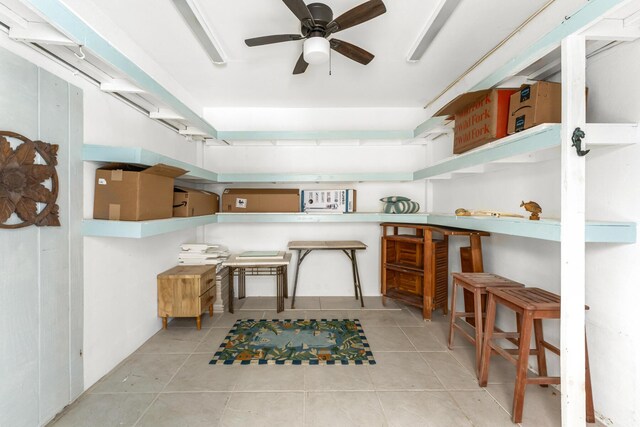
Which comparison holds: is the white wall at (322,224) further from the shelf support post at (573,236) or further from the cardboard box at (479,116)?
the shelf support post at (573,236)

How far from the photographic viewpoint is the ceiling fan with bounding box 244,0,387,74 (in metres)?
1.54

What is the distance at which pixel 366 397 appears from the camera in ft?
5.81

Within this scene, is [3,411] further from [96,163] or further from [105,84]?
[105,84]

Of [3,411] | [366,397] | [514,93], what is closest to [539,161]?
[514,93]

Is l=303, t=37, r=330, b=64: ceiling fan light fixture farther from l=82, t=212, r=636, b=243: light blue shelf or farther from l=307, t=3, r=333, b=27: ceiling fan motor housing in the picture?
l=82, t=212, r=636, b=243: light blue shelf

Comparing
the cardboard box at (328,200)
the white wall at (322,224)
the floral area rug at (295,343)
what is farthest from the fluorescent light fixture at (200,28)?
the floral area rug at (295,343)

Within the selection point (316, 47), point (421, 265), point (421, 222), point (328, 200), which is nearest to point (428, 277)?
point (421, 265)

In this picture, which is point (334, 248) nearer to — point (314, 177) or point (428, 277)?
point (314, 177)

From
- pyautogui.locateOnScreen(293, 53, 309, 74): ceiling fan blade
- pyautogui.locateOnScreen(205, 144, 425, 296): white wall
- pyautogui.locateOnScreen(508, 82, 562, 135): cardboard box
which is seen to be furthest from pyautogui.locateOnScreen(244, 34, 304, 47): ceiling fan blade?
pyautogui.locateOnScreen(205, 144, 425, 296): white wall

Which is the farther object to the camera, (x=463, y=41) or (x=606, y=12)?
(x=463, y=41)

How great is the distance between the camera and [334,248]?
3.12 m

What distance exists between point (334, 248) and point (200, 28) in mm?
2433

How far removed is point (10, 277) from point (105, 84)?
140cm

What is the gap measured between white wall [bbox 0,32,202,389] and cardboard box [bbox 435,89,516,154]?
269 centimetres
